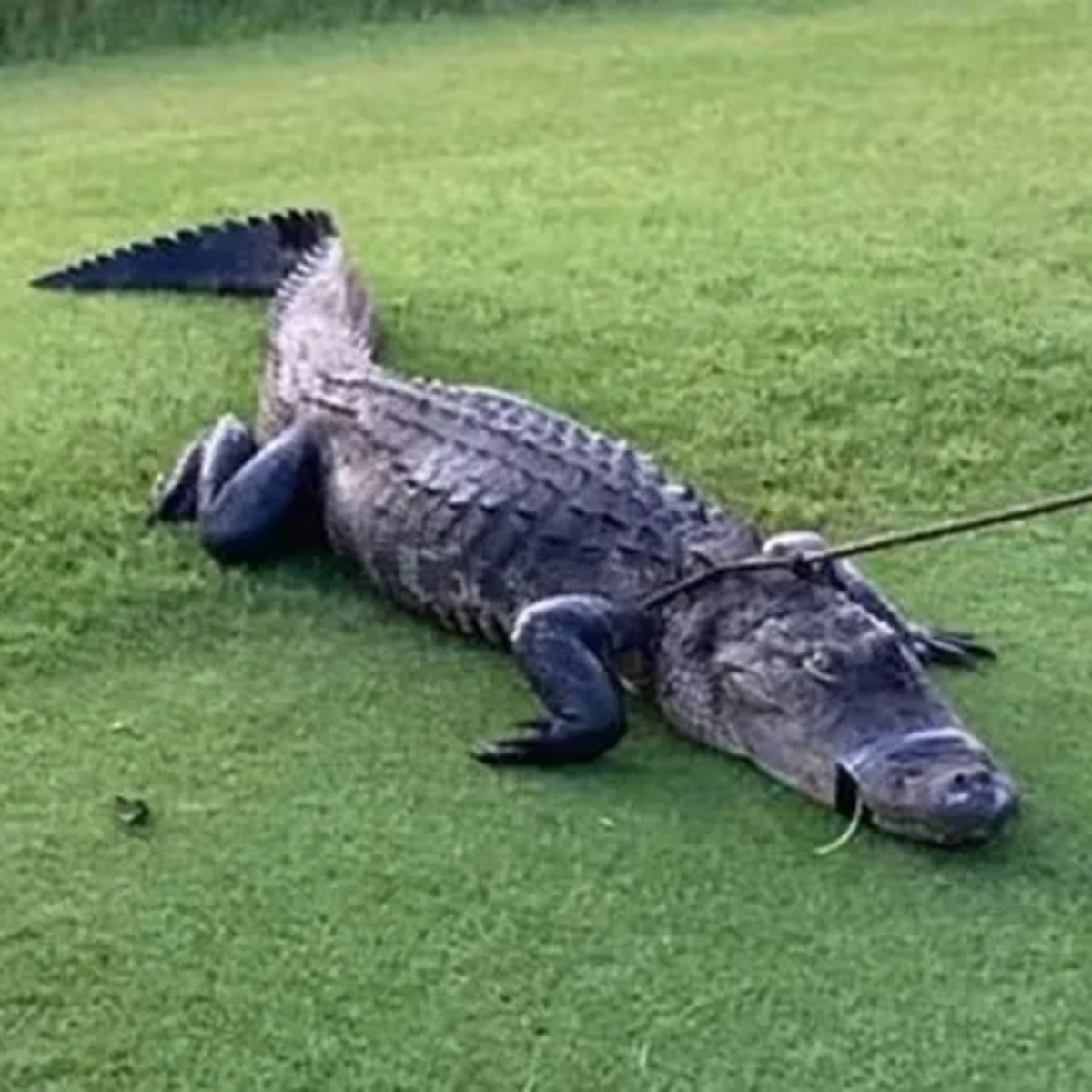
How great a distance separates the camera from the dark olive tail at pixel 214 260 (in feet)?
13.9

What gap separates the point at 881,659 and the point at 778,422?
1061 millimetres

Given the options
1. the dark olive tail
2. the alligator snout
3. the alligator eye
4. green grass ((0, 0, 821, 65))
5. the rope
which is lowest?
green grass ((0, 0, 821, 65))

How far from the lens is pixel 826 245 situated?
14.9 feet

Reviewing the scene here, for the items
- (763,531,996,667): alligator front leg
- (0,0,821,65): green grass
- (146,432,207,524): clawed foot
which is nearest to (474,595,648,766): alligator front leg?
(763,531,996,667): alligator front leg

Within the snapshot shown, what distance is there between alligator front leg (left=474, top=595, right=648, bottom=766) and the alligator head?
5cm

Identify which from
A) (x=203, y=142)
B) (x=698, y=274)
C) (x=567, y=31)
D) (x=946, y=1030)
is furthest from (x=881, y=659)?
(x=567, y=31)

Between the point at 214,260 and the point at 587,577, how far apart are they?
151 cm

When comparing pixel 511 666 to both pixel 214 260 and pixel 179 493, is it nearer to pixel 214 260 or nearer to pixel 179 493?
pixel 179 493

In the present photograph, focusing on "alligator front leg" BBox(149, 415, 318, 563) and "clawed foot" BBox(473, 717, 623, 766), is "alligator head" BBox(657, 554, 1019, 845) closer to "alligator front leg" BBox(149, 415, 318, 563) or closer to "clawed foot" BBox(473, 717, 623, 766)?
"clawed foot" BBox(473, 717, 623, 766)

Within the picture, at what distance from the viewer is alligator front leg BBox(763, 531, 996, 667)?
282cm

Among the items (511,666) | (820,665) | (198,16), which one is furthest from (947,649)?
(198,16)

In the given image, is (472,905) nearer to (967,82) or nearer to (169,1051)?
(169,1051)

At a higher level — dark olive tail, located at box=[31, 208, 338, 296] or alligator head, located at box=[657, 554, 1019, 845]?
alligator head, located at box=[657, 554, 1019, 845]

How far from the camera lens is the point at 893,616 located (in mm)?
2826
